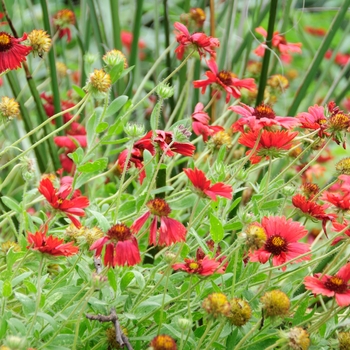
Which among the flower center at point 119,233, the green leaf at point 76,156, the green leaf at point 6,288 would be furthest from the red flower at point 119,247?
the green leaf at point 76,156

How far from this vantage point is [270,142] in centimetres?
94

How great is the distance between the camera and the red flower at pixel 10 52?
0.97 meters

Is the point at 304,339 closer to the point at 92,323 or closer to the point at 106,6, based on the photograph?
the point at 92,323

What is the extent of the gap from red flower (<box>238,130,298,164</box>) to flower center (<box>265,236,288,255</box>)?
0.12 m

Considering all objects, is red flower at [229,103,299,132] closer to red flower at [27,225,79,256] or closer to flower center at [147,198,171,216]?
flower center at [147,198,171,216]

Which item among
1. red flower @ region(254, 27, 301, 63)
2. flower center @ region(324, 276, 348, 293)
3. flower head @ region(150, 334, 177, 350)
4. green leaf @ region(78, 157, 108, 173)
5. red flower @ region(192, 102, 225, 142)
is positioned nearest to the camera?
flower head @ region(150, 334, 177, 350)

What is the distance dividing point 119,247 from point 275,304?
0.17 m

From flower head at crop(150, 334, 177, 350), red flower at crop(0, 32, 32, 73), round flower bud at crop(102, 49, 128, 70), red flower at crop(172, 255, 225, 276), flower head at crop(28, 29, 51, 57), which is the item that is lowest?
flower head at crop(150, 334, 177, 350)

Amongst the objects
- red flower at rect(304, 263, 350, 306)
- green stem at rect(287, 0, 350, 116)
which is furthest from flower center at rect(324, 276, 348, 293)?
green stem at rect(287, 0, 350, 116)

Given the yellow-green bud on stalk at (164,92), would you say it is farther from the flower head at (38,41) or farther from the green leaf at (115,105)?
the flower head at (38,41)

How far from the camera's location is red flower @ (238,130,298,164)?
0.94 m

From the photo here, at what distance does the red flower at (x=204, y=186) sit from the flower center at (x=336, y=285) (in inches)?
6.2

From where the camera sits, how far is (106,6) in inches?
107

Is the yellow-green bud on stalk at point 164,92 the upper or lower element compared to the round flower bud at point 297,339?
upper
